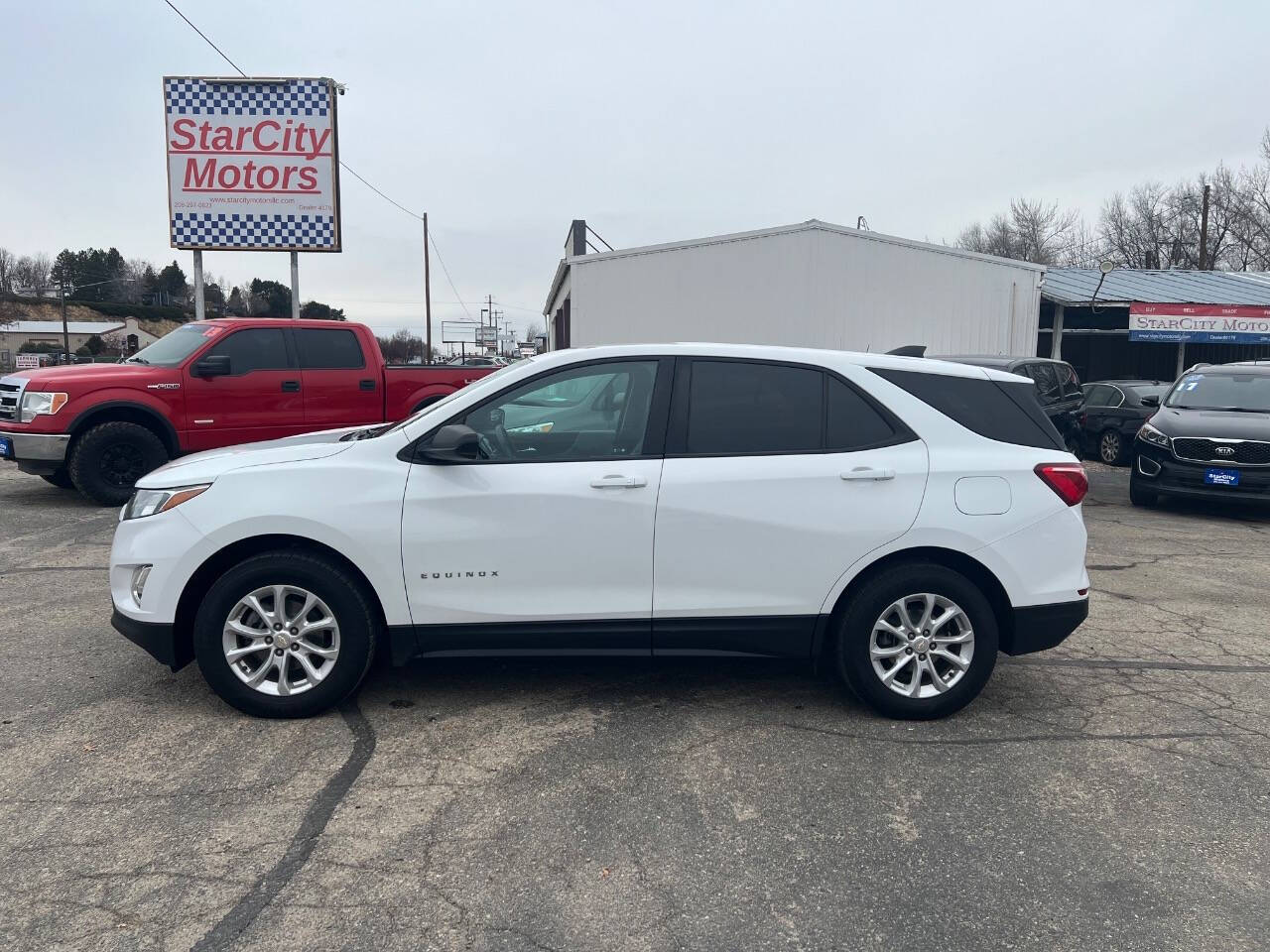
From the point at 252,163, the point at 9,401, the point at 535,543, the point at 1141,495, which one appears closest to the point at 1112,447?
the point at 1141,495

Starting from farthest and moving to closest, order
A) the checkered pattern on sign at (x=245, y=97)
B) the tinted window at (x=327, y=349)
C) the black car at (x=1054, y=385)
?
the checkered pattern on sign at (x=245, y=97), the black car at (x=1054, y=385), the tinted window at (x=327, y=349)

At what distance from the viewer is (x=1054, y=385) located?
13.8 metres

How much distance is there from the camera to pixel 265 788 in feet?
11.6

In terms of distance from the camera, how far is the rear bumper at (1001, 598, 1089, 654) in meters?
4.21

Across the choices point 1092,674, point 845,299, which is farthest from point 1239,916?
point 845,299

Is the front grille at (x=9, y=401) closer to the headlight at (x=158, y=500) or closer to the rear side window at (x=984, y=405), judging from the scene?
the headlight at (x=158, y=500)

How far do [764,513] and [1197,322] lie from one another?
23.1 meters

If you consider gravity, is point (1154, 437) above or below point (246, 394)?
below

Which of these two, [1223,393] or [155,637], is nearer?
[155,637]

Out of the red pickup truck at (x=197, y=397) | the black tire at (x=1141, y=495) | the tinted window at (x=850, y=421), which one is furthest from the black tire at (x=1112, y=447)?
the tinted window at (x=850, y=421)

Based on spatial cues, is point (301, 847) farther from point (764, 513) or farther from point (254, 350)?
point (254, 350)

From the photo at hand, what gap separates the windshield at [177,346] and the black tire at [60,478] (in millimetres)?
1387

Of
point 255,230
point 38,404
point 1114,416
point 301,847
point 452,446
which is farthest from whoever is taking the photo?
point 255,230

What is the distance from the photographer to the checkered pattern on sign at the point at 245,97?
1675 cm
